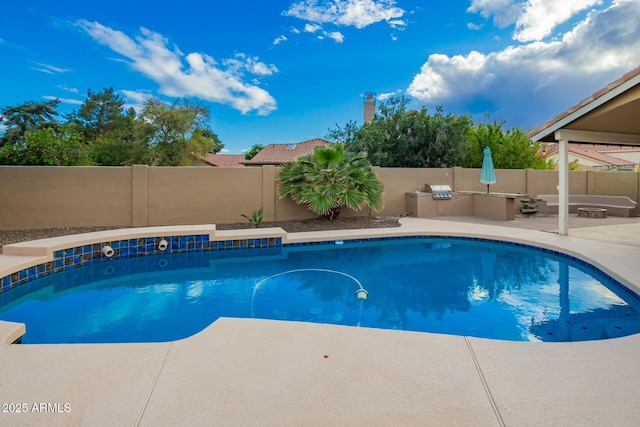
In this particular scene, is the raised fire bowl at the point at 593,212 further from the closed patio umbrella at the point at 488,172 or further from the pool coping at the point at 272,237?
the pool coping at the point at 272,237

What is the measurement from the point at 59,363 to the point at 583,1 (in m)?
15.7

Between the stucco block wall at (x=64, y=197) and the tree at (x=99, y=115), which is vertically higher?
the tree at (x=99, y=115)

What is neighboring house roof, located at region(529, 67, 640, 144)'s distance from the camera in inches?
254

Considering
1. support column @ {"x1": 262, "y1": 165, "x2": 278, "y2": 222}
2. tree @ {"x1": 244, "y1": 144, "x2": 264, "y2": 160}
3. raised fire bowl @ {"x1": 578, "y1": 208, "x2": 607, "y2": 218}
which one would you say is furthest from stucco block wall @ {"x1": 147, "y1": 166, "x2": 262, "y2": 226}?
tree @ {"x1": 244, "y1": 144, "x2": 264, "y2": 160}

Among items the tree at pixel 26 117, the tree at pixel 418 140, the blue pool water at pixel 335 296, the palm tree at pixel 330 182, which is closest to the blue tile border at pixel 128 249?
the blue pool water at pixel 335 296

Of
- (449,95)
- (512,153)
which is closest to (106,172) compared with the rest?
(512,153)

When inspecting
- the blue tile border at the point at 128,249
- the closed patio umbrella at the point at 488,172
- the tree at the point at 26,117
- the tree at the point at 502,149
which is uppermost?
the tree at the point at 26,117

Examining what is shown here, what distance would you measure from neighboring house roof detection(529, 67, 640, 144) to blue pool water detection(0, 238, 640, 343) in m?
3.04

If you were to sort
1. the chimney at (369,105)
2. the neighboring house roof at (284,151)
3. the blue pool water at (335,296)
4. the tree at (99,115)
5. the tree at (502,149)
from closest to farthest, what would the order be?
1. the blue pool water at (335,296)
2. the tree at (502,149)
3. the chimney at (369,105)
4. the neighboring house roof at (284,151)
5. the tree at (99,115)

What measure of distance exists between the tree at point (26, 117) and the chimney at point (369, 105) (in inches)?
919

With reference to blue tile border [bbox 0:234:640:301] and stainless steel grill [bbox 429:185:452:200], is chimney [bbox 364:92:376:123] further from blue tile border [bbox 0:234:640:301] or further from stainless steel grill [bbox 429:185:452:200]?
blue tile border [bbox 0:234:640:301]

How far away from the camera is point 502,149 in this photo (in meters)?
19.3

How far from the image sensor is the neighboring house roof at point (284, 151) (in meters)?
28.8

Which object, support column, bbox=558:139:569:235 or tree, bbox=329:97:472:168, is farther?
tree, bbox=329:97:472:168
